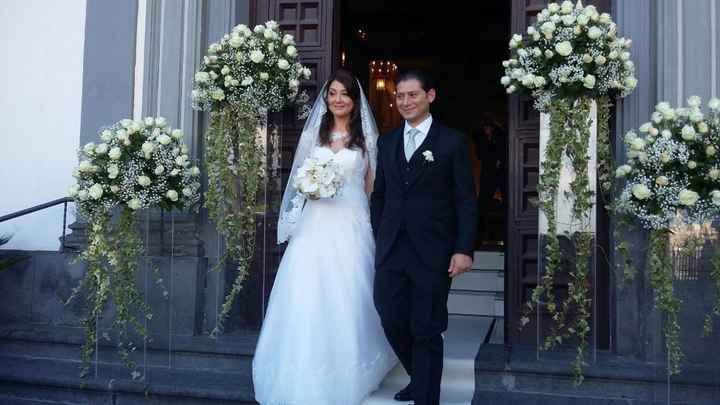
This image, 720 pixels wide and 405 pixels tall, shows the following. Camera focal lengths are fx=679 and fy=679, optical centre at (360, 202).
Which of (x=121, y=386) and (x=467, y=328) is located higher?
(x=467, y=328)

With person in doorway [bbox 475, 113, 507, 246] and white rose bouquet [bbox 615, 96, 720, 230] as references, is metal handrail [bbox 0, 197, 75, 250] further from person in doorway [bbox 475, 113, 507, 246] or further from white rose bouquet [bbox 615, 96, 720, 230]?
person in doorway [bbox 475, 113, 507, 246]

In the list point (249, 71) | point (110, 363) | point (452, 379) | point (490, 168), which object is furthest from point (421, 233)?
point (490, 168)

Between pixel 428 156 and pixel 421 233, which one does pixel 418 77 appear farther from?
pixel 421 233

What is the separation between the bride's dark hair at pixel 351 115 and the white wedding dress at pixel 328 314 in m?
0.10

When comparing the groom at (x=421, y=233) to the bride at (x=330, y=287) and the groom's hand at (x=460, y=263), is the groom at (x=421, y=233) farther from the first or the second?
the bride at (x=330, y=287)

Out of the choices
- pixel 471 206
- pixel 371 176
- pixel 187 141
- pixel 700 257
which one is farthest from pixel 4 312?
pixel 700 257

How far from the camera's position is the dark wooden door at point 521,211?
17.8 feet

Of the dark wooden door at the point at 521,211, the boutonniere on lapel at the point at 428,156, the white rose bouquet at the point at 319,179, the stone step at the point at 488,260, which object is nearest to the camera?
the boutonniere on lapel at the point at 428,156

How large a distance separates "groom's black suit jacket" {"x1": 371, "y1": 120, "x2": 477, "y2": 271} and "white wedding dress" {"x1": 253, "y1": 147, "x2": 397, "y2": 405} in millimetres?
401

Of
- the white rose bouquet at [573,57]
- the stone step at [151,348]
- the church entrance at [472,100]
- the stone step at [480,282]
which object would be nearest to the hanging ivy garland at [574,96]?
the white rose bouquet at [573,57]

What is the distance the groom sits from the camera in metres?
4.04

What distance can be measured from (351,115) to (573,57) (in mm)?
1566

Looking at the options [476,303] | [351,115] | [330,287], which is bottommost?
[476,303]

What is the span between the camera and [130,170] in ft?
16.3
